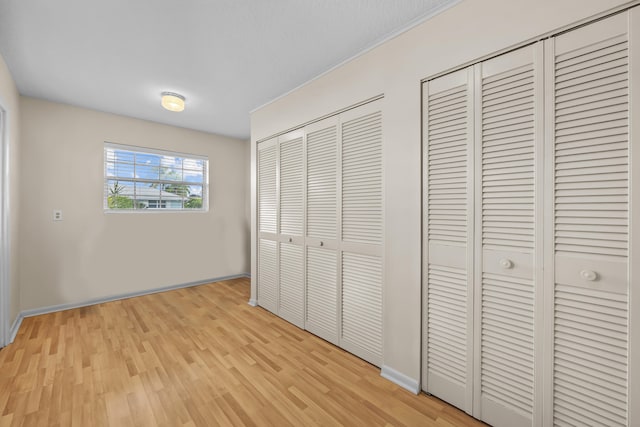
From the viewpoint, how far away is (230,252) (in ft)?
15.5

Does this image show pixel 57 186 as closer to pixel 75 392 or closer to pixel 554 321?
pixel 75 392

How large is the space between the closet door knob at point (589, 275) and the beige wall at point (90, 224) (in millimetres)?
→ 4451

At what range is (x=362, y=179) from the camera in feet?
7.09

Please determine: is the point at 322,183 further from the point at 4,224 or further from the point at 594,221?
the point at 4,224

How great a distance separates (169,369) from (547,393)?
2.39 m

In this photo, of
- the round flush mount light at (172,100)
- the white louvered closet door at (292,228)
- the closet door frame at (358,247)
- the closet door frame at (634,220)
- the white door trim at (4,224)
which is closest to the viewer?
the closet door frame at (634,220)

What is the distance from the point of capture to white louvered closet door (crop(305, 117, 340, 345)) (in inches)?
94.1

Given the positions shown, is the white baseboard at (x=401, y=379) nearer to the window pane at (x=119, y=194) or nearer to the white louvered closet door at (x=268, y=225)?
the white louvered closet door at (x=268, y=225)

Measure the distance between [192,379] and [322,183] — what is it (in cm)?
183

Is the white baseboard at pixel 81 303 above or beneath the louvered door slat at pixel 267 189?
beneath

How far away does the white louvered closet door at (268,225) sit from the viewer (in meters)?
3.05

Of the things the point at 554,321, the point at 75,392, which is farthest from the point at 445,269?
the point at 75,392

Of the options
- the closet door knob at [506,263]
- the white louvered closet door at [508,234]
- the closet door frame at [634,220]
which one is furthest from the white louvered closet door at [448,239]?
the closet door frame at [634,220]

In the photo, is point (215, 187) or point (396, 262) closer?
point (396, 262)
